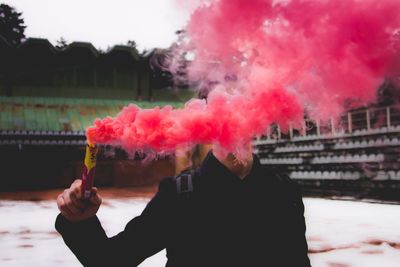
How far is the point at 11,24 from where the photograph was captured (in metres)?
24.5

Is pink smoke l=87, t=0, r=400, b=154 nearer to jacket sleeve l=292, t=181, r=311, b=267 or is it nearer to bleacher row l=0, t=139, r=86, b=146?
jacket sleeve l=292, t=181, r=311, b=267

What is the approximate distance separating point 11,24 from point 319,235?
24.6 metres

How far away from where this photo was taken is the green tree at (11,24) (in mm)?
23922

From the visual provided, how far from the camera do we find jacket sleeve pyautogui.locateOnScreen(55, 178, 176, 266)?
1603 millimetres

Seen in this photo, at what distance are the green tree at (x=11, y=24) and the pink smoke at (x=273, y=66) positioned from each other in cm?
2458

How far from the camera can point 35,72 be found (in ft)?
58.4

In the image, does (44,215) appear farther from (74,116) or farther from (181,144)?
(74,116)

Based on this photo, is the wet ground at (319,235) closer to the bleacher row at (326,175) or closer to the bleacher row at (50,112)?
the bleacher row at (326,175)

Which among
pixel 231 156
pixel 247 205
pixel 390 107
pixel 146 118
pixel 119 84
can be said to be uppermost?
pixel 119 84

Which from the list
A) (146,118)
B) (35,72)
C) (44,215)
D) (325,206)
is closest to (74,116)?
(35,72)

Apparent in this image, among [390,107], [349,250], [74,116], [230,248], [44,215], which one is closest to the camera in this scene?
[230,248]

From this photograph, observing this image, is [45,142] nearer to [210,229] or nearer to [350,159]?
[350,159]

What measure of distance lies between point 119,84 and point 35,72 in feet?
12.9

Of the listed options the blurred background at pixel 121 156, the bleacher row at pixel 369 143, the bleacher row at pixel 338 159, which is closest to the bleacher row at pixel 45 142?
the blurred background at pixel 121 156
